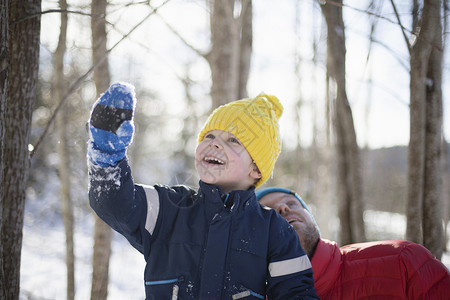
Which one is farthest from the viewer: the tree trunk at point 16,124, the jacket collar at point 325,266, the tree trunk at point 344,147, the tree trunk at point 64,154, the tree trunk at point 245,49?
the tree trunk at point 245,49

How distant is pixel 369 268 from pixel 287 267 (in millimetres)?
596

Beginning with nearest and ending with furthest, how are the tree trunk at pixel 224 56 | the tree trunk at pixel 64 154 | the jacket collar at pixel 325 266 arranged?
the jacket collar at pixel 325 266, the tree trunk at pixel 64 154, the tree trunk at pixel 224 56

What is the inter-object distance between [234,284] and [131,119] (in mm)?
753

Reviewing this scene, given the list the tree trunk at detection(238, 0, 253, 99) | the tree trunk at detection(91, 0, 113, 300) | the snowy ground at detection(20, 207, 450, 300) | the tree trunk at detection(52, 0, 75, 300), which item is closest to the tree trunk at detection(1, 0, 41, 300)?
the tree trunk at detection(52, 0, 75, 300)

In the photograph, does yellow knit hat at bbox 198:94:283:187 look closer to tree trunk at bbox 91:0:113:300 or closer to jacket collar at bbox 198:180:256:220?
jacket collar at bbox 198:180:256:220

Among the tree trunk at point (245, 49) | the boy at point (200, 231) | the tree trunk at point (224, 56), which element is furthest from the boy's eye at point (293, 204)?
the tree trunk at point (245, 49)

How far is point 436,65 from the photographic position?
79.0 inches

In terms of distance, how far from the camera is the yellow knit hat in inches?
63.6

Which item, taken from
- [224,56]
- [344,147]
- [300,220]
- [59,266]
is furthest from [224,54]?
[59,266]

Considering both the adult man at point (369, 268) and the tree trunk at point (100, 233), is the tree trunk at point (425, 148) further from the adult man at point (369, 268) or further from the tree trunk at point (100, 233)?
the tree trunk at point (100, 233)

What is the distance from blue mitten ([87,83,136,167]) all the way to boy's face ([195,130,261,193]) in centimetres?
42

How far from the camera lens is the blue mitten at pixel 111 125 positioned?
1.10 meters

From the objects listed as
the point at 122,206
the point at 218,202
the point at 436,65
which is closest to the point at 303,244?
the point at 218,202

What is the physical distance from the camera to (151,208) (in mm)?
1354
